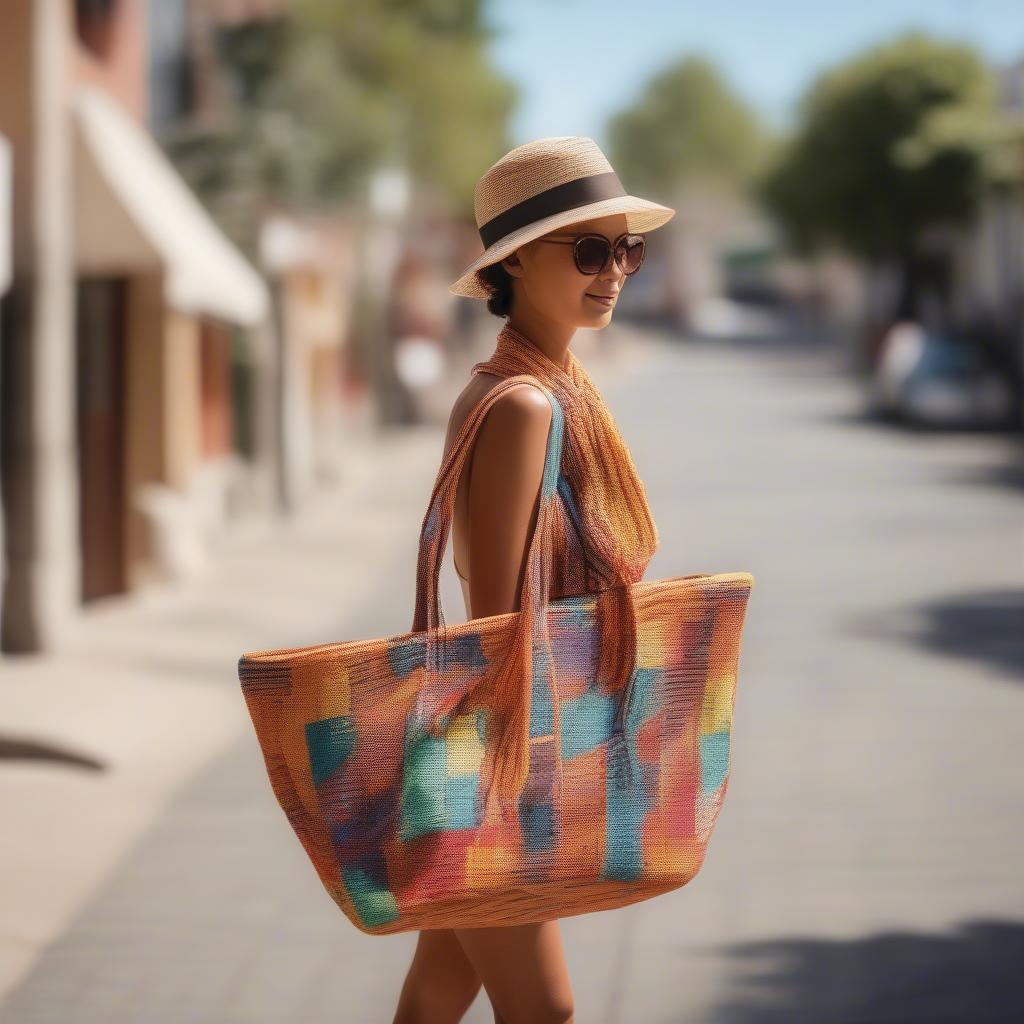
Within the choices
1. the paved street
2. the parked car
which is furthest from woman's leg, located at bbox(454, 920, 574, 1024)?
the parked car

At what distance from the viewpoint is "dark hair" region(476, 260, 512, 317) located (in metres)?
3.19

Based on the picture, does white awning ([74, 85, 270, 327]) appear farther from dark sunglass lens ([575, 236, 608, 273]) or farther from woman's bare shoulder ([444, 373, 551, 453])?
woman's bare shoulder ([444, 373, 551, 453])

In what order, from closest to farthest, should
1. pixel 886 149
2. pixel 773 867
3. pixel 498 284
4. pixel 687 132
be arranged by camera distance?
pixel 498 284 → pixel 773 867 → pixel 886 149 → pixel 687 132

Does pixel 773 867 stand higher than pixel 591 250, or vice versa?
pixel 591 250

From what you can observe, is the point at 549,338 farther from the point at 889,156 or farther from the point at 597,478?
the point at 889,156

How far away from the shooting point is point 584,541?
119 inches

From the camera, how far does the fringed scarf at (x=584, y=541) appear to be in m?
2.87

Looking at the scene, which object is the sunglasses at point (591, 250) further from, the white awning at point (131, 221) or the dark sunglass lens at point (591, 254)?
the white awning at point (131, 221)

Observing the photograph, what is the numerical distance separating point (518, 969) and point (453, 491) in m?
0.76

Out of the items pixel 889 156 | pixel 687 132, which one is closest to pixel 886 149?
pixel 889 156

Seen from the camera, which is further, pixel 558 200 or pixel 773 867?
pixel 773 867

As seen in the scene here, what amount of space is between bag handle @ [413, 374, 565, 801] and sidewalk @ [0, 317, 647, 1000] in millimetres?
2600

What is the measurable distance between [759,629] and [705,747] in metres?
8.25

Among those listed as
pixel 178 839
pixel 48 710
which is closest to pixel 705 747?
pixel 178 839
